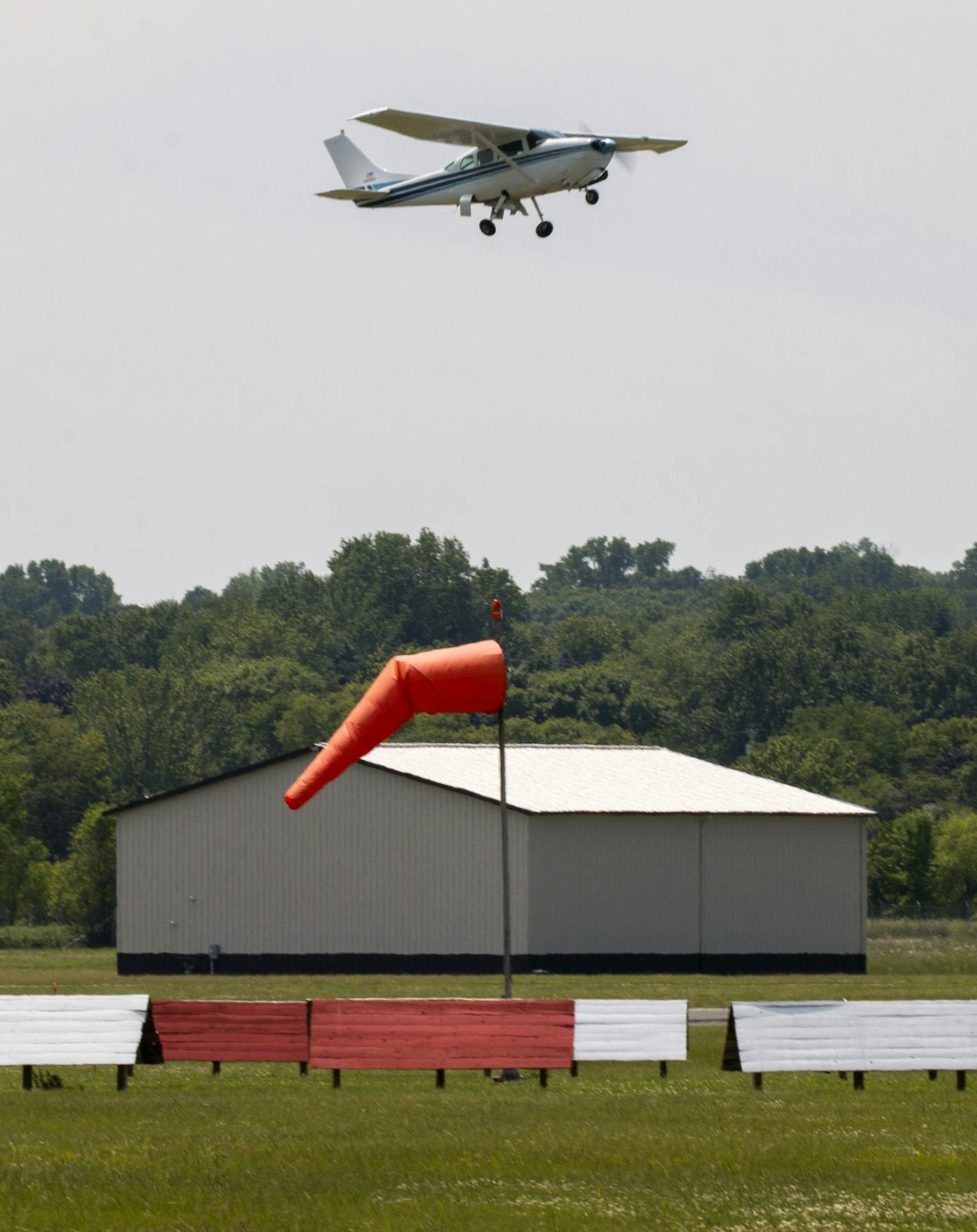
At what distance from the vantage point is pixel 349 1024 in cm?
2658

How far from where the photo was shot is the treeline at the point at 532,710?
328 ft

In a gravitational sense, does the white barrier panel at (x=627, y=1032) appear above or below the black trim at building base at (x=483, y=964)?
above

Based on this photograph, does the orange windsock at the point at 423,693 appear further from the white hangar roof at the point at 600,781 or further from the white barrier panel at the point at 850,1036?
the white hangar roof at the point at 600,781

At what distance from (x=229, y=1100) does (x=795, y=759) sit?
10314 centimetres

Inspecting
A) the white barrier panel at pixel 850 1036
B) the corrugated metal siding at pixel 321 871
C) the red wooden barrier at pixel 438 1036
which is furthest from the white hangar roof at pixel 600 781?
the white barrier panel at pixel 850 1036

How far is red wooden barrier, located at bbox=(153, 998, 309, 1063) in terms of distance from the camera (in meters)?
26.8

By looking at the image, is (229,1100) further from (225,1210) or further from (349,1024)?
(225,1210)

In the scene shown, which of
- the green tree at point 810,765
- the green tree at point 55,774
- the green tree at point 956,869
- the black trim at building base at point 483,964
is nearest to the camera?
the black trim at building base at point 483,964

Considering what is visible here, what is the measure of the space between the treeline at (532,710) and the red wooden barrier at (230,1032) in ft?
189

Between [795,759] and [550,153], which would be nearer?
[550,153]

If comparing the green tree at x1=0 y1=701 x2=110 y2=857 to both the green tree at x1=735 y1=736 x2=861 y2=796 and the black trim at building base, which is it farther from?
the black trim at building base

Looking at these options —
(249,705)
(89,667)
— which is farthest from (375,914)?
(89,667)

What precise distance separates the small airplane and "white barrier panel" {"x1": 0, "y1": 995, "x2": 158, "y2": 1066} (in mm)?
19688

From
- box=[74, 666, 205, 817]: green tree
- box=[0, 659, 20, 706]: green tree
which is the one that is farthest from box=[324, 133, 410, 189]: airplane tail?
box=[0, 659, 20, 706]: green tree
